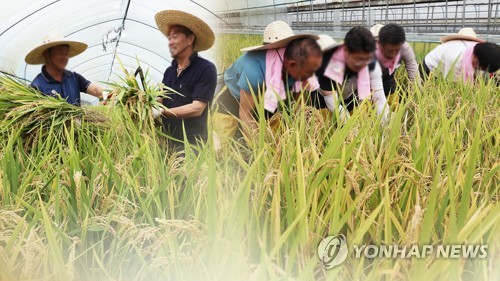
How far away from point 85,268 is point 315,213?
23 centimetres

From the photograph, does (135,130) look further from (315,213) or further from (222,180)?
(315,213)

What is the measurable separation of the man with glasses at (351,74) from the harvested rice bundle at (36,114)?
11.6 inches

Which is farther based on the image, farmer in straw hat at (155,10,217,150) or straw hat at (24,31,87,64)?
straw hat at (24,31,87,64)

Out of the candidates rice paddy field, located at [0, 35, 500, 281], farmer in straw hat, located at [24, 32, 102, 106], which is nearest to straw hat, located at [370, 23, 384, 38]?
rice paddy field, located at [0, 35, 500, 281]

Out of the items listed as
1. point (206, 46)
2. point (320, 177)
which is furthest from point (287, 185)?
point (206, 46)

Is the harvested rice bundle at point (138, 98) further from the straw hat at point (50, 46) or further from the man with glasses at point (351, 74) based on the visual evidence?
the man with glasses at point (351, 74)

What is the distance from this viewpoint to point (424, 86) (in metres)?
0.90

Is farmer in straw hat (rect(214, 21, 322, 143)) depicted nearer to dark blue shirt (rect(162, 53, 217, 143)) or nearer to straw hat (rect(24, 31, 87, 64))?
dark blue shirt (rect(162, 53, 217, 143))

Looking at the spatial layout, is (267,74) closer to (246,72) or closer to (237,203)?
(246,72)

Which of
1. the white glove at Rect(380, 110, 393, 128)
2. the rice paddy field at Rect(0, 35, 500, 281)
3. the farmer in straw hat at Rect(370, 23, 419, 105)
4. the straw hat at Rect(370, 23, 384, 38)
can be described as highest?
the straw hat at Rect(370, 23, 384, 38)

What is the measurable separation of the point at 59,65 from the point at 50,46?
0.03 meters

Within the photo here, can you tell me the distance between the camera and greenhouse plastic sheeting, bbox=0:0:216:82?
0.60 metres

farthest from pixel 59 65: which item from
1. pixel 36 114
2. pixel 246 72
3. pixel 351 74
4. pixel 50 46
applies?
pixel 351 74

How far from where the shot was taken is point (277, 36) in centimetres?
54
